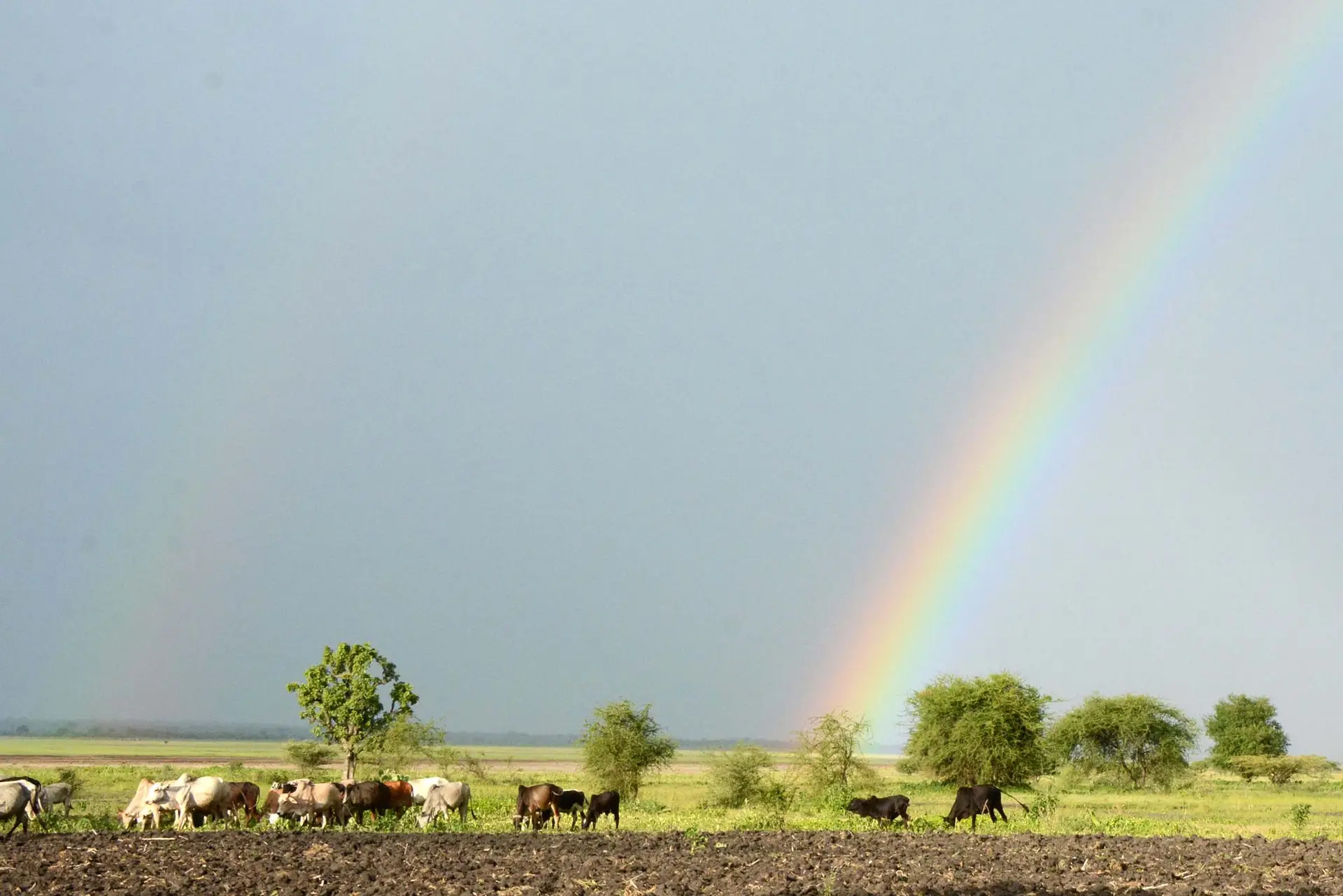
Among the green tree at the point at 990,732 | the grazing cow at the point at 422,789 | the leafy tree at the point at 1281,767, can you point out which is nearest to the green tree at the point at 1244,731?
the leafy tree at the point at 1281,767

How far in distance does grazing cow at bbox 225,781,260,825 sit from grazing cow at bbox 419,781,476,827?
460 centimetres

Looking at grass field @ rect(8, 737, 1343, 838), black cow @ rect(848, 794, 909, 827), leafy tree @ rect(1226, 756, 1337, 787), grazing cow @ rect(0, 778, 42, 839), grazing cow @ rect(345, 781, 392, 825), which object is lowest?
leafy tree @ rect(1226, 756, 1337, 787)

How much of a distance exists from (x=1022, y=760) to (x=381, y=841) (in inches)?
1434

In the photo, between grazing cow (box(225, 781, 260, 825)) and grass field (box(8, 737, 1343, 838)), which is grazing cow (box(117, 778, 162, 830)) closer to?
grass field (box(8, 737, 1343, 838))

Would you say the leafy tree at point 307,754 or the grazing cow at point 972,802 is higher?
the grazing cow at point 972,802

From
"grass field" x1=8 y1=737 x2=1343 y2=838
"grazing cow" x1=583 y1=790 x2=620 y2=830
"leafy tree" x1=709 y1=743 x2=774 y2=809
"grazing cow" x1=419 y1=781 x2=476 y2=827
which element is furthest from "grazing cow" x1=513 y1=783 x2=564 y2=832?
"leafy tree" x1=709 y1=743 x2=774 y2=809

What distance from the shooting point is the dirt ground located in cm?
1964

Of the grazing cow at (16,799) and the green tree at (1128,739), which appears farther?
the green tree at (1128,739)

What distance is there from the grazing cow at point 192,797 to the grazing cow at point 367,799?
10.8 ft

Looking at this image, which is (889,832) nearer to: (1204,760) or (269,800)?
(269,800)

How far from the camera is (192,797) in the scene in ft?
105

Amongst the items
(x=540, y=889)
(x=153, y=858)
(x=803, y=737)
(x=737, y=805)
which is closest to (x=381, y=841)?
(x=153, y=858)

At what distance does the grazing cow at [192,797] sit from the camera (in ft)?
102

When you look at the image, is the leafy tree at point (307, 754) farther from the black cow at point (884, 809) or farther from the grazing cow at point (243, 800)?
the black cow at point (884, 809)
